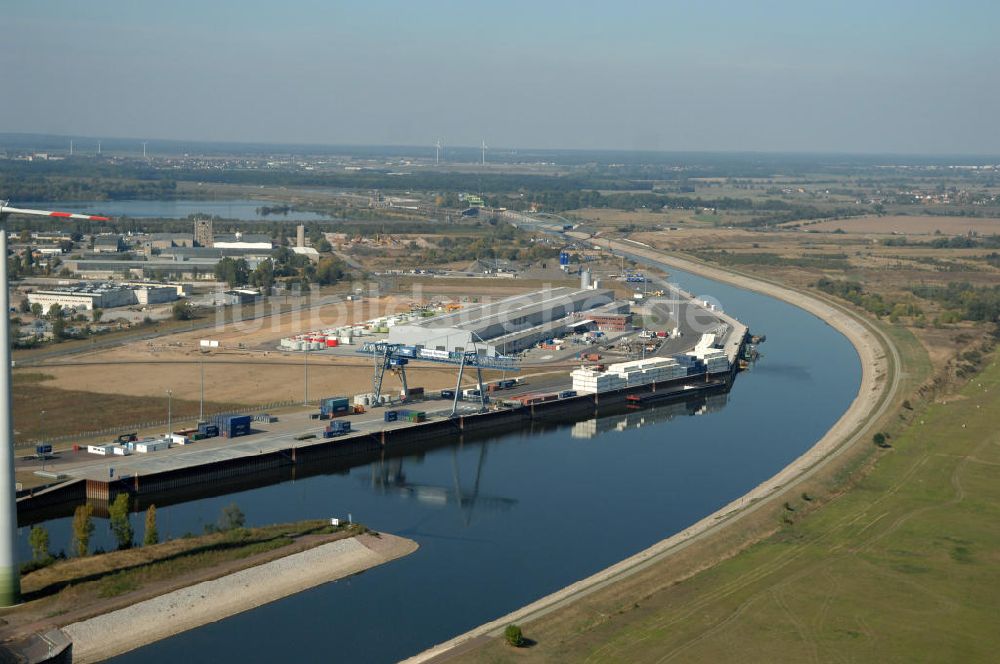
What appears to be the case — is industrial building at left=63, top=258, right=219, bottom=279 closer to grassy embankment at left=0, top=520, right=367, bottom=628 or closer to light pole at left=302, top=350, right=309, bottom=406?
light pole at left=302, top=350, right=309, bottom=406

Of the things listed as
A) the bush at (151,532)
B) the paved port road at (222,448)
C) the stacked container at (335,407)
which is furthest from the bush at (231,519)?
the stacked container at (335,407)

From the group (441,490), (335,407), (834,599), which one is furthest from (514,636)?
(335,407)

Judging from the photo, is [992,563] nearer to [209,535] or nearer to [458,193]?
[209,535]

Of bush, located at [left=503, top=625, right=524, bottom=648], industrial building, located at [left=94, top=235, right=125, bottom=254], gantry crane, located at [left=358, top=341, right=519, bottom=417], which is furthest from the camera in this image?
industrial building, located at [left=94, top=235, right=125, bottom=254]

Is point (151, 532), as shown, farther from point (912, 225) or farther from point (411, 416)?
point (912, 225)

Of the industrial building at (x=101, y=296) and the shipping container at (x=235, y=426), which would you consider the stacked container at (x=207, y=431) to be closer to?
the shipping container at (x=235, y=426)

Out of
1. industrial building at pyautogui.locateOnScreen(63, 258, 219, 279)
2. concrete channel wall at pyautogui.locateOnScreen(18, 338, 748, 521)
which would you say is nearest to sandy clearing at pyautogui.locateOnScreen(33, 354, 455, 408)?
concrete channel wall at pyautogui.locateOnScreen(18, 338, 748, 521)
